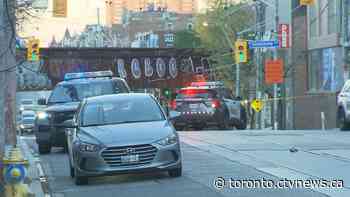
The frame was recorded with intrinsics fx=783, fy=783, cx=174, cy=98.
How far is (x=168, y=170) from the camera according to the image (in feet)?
40.9

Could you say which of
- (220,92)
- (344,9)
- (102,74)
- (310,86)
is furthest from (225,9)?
(102,74)

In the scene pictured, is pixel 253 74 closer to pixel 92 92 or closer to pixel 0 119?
pixel 92 92

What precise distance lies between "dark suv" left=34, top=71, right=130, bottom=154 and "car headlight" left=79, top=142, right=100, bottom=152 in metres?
6.13

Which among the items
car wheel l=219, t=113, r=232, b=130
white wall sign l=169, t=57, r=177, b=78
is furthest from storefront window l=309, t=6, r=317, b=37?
car wheel l=219, t=113, r=232, b=130

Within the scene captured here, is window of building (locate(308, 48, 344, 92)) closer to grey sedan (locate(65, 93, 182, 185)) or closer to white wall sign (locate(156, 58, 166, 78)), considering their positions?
white wall sign (locate(156, 58, 166, 78))

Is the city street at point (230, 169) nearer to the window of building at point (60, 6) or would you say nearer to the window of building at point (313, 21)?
the window of building at point (60, 6)

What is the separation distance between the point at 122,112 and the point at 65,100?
7130mm

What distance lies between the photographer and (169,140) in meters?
12.4

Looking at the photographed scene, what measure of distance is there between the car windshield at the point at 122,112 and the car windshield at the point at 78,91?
6.13 meters

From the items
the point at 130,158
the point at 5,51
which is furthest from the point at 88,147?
the point at 5,51

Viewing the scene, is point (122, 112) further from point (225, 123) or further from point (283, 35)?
point (283, 35)

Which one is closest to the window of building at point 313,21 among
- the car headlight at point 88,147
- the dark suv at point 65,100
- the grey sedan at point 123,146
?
the dark suv at point 65,100

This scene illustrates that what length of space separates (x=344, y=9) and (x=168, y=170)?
32.5 meters

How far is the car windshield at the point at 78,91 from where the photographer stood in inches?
787
